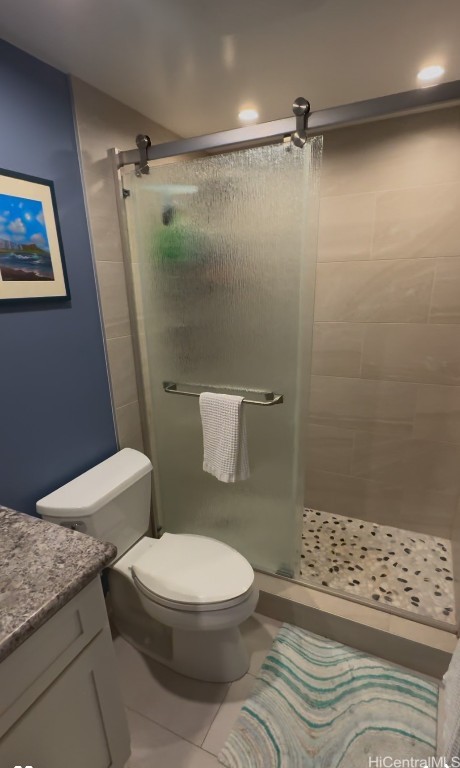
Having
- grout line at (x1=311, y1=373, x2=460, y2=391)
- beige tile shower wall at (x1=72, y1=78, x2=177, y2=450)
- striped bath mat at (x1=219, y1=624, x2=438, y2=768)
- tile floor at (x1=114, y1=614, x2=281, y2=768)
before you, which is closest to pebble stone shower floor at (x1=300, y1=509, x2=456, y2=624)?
striped bath mat at (x1=219, y1=624, x2=438, y2=768)

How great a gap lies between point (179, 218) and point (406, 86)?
1.00 metres

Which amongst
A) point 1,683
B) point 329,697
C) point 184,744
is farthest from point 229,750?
point 1,683

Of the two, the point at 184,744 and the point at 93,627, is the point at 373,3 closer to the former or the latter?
the point at 93,627

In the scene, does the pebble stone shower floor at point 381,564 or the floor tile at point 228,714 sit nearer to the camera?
the floor tile at point 228,714

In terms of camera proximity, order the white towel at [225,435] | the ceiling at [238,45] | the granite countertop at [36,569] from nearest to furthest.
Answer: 1. the granite countertop at [36,569]
2. the ceiling at [238,45]
3. the white towel at [225,435]

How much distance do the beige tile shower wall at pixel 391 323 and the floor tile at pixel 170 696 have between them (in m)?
1.25

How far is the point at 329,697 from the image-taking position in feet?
4.43

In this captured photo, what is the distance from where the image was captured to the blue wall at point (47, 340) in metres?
1.13

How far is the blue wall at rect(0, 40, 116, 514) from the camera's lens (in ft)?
3.72

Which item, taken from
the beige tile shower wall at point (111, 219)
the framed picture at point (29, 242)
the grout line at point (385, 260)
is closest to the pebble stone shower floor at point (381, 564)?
the beige tile shower wall at point (111, 219)

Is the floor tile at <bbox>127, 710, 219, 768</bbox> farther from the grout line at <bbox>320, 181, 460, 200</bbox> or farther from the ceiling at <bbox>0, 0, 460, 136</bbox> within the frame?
the grout line at <bbox>320, 181, 460, 200</bbox>

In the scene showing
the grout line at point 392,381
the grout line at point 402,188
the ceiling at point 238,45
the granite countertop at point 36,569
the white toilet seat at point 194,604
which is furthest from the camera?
the grout line at point 392,381

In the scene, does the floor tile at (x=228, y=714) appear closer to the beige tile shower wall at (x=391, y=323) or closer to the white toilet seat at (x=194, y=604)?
the white toilet seat at (x=194, y=604)

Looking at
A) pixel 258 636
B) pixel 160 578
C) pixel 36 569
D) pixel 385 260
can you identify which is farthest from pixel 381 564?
pixel 36 569
